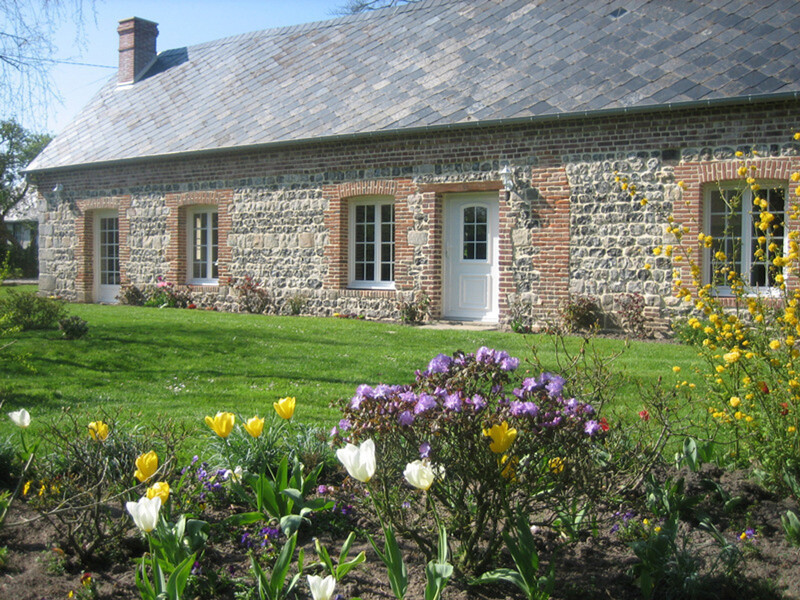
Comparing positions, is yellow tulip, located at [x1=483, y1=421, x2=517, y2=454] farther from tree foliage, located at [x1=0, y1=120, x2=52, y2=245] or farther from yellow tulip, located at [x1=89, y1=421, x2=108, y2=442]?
tree foliage, located at [x1=0, y1=120, x2=52, y2=245]

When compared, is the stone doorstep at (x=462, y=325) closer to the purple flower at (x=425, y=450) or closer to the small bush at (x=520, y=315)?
the small bush at (x=520, y=315)

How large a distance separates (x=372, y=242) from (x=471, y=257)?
6.70 ft

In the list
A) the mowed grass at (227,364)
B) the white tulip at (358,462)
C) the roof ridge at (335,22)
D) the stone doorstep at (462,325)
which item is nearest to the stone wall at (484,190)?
the stone doorstep at (462,325)

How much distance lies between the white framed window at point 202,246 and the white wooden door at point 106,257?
8.50ft

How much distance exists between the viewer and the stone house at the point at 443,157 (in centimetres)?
1087

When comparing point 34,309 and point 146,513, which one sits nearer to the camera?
point 146,513

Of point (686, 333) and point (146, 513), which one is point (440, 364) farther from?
point (686, 333)

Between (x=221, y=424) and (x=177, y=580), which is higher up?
(x=221, y=424)

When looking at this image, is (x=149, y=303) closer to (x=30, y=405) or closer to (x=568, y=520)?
(x=30, y=405)

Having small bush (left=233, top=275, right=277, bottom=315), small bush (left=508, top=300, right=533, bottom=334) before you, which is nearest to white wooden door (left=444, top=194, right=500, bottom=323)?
small bush (left=508, top=300, right=533, bottom=334)

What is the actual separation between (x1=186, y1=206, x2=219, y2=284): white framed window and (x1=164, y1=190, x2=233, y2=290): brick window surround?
0.13m

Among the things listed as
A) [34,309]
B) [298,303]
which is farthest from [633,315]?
[34,309]

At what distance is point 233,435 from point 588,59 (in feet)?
32.7

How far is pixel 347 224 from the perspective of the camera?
1417 centimetres
